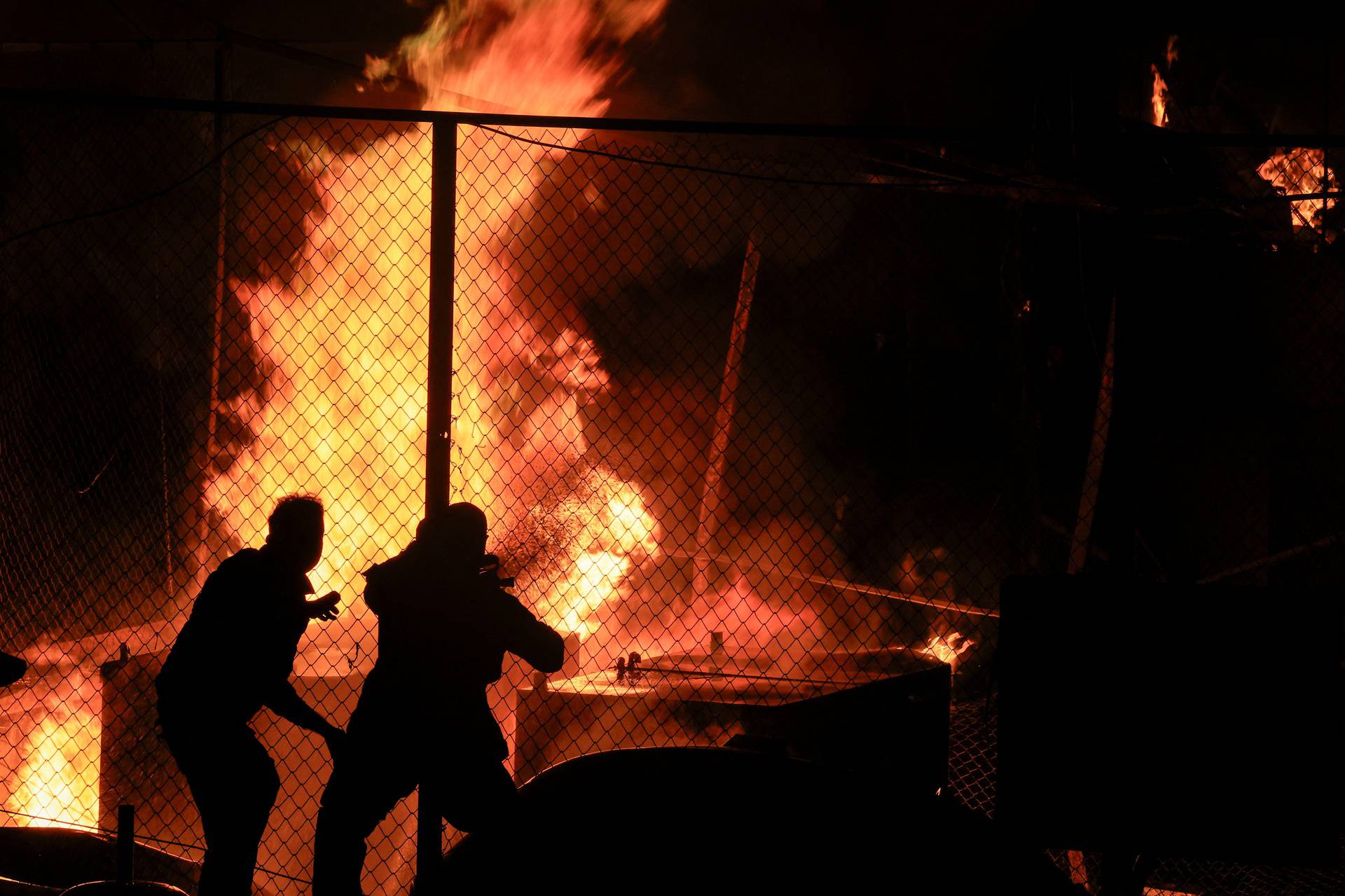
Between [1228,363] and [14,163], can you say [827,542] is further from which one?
[14,163]

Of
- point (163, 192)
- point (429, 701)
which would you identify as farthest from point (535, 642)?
point (163, 192)

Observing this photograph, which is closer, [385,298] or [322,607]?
[322,607]

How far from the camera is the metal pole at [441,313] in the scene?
3.73 meters

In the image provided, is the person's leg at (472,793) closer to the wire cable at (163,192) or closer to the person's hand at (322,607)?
the person's hand at (322,607)

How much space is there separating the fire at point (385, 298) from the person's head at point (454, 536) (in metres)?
3.81

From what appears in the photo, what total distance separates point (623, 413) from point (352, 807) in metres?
8.00

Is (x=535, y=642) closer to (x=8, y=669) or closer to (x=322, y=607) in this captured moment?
(x=322, y=607)

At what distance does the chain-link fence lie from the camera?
6.66m

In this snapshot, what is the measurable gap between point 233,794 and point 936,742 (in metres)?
3.38


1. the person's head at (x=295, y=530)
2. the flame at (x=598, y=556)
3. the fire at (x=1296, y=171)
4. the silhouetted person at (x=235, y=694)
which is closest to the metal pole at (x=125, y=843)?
the silhouetted person at (x=235, y=694)

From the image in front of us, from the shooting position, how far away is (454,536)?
3547 millimetres

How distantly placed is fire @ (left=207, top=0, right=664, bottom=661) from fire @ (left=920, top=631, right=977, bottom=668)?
4.69 meters

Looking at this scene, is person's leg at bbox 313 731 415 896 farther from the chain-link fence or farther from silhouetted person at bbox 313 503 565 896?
the chain-link fence

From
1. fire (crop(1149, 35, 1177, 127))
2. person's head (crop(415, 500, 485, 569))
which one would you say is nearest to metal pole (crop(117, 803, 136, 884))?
person's head (crop(415, 500, 485, 569))
